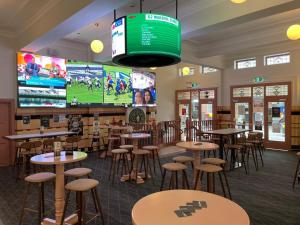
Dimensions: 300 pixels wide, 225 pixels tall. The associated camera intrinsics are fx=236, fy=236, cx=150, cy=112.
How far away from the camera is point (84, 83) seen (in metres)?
8.29

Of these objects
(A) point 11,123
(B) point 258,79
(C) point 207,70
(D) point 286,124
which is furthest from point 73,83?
(D) point 286,124

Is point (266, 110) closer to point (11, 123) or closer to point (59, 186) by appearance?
point (59, 186)

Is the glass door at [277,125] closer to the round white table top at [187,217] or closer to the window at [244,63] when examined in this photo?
the window at [244,63]

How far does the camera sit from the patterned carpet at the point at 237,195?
3.37 metres

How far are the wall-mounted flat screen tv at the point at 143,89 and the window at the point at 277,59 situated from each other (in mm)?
4788

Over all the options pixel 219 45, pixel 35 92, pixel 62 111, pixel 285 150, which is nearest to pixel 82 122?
pixel 62 111

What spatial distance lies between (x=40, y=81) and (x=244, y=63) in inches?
312

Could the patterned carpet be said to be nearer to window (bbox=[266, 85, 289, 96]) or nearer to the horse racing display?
the horse racing display

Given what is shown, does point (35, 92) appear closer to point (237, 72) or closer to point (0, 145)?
point (0, 145)

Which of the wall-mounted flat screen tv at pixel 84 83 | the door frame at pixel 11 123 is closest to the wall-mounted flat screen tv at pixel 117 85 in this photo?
the wall-mounted flat screen tv at pixel 84 83

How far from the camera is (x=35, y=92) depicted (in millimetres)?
7160

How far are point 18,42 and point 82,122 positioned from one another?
3.21m

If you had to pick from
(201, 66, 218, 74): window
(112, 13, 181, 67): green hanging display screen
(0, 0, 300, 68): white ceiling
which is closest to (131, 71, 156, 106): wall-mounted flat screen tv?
(0, 0, 300, 68): white ceiling

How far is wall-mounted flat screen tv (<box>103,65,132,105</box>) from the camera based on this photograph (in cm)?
894
